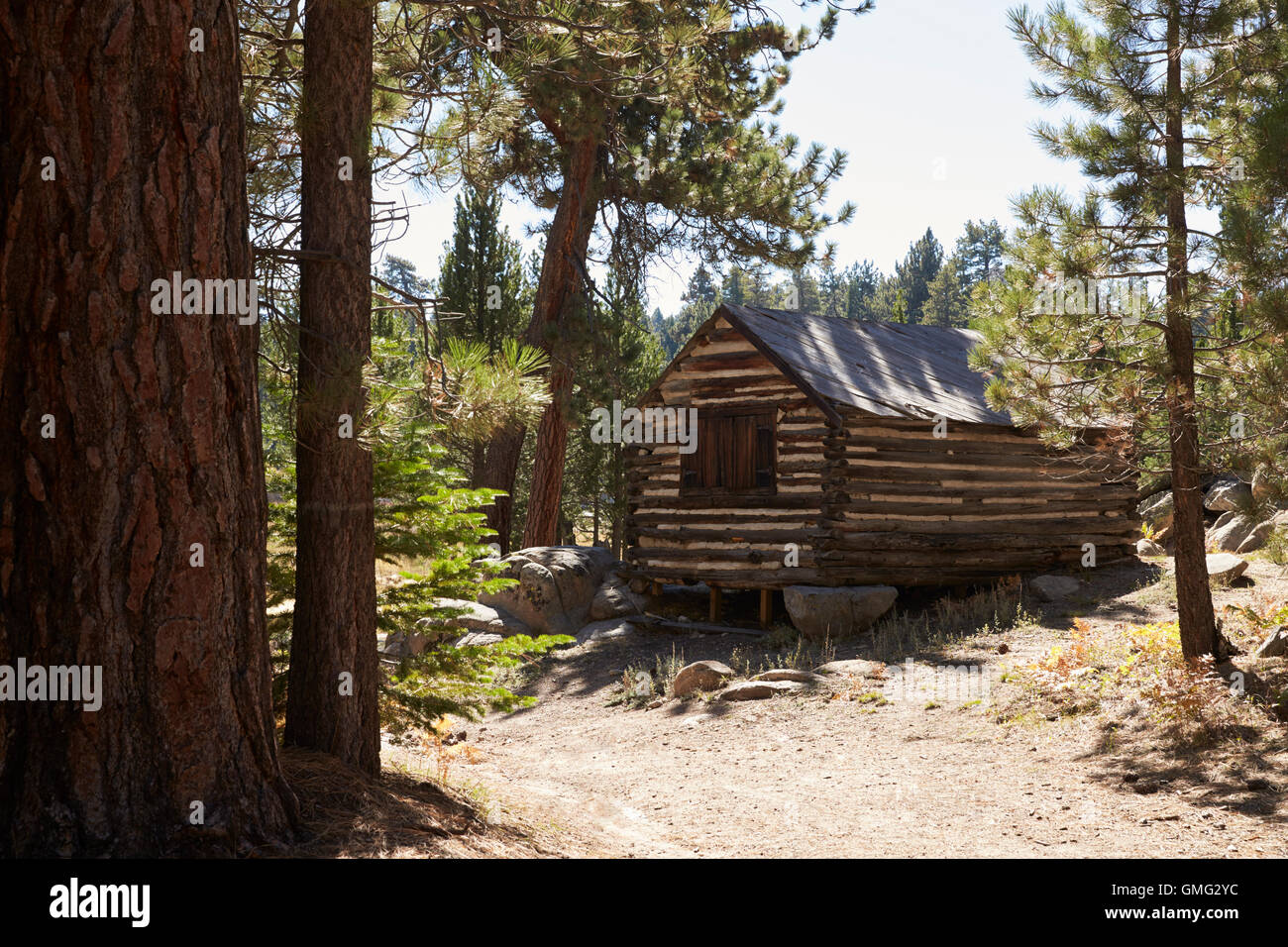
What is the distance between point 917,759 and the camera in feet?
27.8

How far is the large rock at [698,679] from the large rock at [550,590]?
3.94 meters

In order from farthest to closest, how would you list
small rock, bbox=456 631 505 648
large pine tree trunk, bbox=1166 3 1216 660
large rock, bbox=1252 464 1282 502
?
1. small rock, bbox=456 631 505 648
2. large pine tree trunk, bbox=1166 3 1216 660
3. large rock, bbox=1252 464 1282 502

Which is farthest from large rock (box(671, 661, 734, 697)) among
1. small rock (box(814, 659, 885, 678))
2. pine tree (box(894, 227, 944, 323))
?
pine tree (box(894, 227, 944, 323))

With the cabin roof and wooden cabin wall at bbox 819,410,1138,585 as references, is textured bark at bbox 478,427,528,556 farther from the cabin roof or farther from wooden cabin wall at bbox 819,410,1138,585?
wooden cabin wall at bbox 819,410,1138,585

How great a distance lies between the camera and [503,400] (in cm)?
512

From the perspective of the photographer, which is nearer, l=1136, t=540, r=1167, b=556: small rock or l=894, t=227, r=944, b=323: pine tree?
l=1136, t=540, r=1167, b=556: small rock

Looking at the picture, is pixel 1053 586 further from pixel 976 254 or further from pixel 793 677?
pixel 976 254

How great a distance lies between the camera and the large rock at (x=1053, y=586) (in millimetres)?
14711

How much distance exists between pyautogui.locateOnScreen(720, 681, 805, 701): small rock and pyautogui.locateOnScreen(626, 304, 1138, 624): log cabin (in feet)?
11.0

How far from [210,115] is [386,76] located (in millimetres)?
2806

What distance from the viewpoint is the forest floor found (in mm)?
6199

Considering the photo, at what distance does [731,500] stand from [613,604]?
239 cm

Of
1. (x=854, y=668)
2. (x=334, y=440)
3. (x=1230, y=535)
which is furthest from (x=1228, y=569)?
(x=334, y=440)
